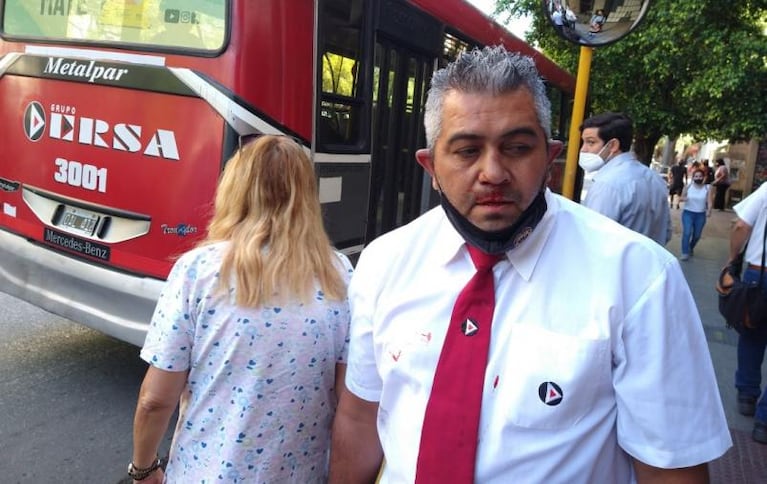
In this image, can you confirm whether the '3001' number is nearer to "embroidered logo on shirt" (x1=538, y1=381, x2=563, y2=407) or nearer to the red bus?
the red bus

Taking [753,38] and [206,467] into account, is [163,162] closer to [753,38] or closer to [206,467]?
[206,467]

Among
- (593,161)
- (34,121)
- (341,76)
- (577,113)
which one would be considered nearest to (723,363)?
(593,161)

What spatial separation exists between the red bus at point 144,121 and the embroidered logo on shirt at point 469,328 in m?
2.67

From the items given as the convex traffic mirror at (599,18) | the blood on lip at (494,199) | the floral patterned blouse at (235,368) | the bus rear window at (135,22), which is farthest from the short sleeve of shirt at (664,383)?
the bus rear window at (135,22)

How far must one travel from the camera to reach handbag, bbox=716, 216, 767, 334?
4137 millimetres

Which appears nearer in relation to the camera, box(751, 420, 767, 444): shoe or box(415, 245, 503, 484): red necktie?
box(415, 245, 503, 484): red necktie

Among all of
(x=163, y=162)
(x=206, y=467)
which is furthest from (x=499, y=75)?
(x=163, y=162)

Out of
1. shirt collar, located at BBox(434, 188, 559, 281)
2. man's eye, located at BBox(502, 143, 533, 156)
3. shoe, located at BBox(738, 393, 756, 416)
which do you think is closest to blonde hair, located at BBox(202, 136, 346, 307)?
shirt collar, located at BBox(434, 188, 559, 281)

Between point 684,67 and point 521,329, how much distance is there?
1421 cm

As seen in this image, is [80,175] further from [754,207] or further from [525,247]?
[754,207]

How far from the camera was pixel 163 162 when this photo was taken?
3.84 meters

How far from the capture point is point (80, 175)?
4.13 meters

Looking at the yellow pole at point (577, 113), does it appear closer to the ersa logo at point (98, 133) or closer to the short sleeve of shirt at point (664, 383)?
the ersa logo at point (98, 133)

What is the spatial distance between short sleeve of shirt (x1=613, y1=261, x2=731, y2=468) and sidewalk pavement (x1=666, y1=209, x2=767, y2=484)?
2.88 m
